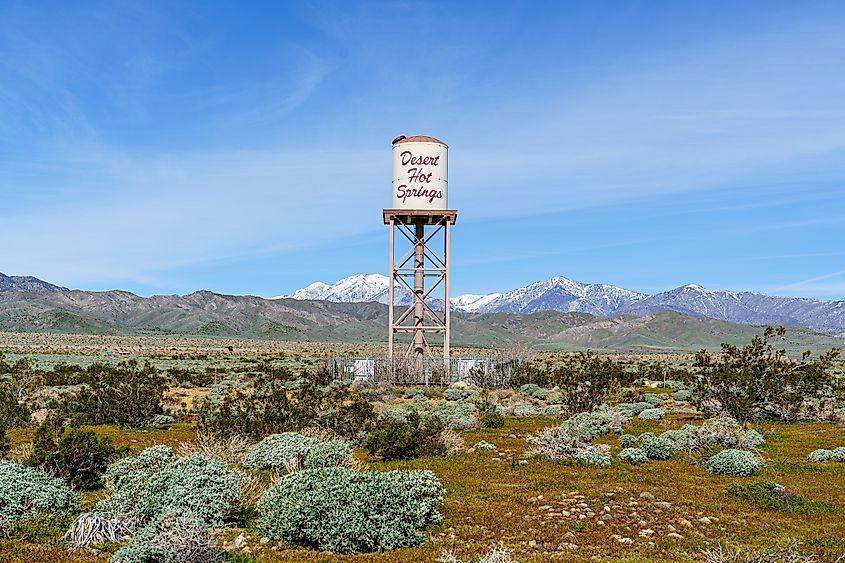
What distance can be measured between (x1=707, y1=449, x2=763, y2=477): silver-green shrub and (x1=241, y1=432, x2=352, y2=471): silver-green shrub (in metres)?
7.43

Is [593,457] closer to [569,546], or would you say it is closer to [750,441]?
[750,441]

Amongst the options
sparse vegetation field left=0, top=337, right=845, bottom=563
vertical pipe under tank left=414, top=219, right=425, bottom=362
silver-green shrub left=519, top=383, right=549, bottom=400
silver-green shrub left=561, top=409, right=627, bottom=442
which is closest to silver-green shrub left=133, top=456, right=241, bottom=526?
sparse vegetation field left=0, top=337, right=845, bottom=563

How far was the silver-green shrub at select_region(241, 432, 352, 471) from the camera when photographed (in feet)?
42.1

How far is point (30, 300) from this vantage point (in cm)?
19862

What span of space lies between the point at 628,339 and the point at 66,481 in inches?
6957

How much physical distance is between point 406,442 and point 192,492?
6697 millimetres

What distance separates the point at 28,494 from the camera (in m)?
9.95

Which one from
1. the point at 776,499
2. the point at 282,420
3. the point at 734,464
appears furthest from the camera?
the point at 282,420

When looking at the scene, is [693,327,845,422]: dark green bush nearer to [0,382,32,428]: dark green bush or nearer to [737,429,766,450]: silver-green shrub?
[737,429,766,450]: silver-green shrub

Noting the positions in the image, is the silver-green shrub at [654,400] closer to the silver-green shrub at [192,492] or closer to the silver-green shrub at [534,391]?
the silver-green shrub at [534,391]

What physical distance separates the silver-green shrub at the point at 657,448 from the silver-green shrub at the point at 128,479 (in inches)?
409

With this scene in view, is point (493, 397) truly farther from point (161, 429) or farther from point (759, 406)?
point (161, 429)

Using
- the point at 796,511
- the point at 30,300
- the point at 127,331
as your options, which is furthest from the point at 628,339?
the point at 796,511

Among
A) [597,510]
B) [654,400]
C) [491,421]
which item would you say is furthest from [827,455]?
[654,400]
